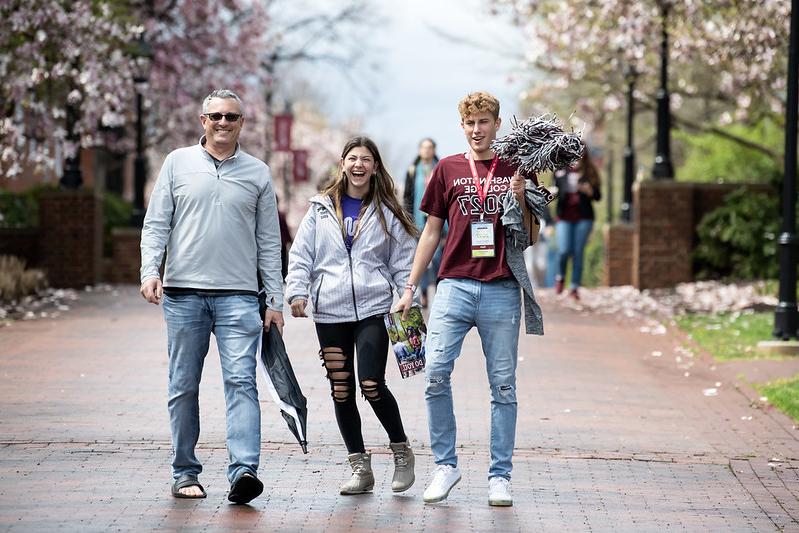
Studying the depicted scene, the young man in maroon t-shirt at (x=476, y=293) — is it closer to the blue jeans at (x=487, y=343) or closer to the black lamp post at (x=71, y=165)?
the blue jeans at (x=487, y=343)

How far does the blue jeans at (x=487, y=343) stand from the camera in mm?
7465

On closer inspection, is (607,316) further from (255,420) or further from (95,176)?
(95,176)

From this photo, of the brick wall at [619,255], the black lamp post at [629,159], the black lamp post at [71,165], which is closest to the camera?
the black lamp post at [71,165]

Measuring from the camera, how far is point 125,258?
2464 cm

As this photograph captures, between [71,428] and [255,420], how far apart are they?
257 cm

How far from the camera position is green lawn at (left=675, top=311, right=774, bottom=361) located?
1437 cm

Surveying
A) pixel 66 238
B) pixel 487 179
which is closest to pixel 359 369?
pixel 487 179

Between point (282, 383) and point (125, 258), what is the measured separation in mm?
17504

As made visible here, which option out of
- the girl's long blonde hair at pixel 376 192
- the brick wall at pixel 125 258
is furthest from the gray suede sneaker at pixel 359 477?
the brick wall at pixel 125 258

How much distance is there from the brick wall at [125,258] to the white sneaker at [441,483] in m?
17.4

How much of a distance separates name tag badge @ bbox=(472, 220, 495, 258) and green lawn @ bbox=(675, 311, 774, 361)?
691cm

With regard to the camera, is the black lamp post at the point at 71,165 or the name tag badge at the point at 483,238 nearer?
the name tag badge at the point at 483,238

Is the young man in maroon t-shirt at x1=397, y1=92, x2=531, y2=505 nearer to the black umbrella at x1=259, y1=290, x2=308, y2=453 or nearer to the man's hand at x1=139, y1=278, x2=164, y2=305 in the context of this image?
the black umbrella at x1=259, y1=290, x2=308, y2=453

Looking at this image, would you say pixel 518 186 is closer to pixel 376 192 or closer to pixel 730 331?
pixel 376 192
